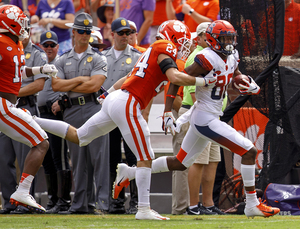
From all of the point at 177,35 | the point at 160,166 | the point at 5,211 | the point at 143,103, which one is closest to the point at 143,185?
the point at 160,166

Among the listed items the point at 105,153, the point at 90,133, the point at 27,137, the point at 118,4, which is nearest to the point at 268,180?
the point at 105,153

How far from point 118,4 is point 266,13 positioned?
10.1 feet

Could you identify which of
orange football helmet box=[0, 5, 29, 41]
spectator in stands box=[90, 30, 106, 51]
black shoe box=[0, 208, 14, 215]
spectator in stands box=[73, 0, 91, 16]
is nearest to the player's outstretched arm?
orange football helmet box=[0, 5, 29, 41]

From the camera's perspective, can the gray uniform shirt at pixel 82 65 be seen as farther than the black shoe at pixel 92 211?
Yes

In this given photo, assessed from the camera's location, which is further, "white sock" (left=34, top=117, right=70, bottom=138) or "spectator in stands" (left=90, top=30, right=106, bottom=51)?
"spectator in stands" (left=90, top=30, right=106, bottom=51)

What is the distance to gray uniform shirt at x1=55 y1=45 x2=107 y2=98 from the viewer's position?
250 inches

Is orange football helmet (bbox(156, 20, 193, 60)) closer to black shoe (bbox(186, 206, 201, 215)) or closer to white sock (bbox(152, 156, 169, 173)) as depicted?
white sock (bbox(152, 156, 169, 173))

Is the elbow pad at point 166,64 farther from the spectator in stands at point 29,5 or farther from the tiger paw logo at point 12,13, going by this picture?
the spectator in stands at point 29,5

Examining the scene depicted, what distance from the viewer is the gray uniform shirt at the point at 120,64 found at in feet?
21.3

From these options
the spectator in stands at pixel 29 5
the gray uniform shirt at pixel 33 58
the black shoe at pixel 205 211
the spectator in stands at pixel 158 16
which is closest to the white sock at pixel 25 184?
the gray uniform shirt at pixel 33 58

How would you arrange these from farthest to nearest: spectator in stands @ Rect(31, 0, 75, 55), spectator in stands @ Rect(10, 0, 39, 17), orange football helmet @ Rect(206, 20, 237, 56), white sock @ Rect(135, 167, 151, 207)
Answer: spectator in stands @ Rect(10, 0, 39, 17) < spectator in stands @ Rect(31, 0, 75, 55) < orange football helmet @ Rect(206, 20, 237, 56) < white sock @ Rect(135, 167, 151, 207)

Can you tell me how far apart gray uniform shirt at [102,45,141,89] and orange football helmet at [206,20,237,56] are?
1.68 meters

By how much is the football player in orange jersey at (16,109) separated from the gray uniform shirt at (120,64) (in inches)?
60.7

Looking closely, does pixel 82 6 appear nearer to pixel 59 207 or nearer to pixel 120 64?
pixel 120 64
